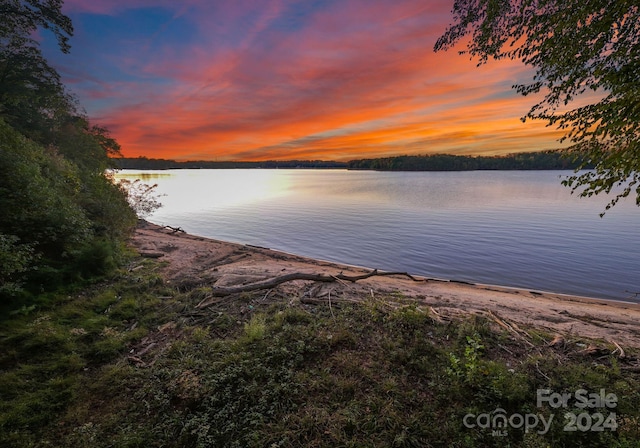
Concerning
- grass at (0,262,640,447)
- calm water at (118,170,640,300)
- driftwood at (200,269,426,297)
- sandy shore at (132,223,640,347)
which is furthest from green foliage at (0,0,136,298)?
calm water at (118,170,640,300)

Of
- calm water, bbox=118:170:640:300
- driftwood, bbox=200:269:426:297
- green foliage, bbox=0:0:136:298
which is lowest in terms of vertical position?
calm water, bbox=118:170:640:300

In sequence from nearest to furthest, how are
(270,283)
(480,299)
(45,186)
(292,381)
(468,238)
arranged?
(292,381)
(45,186)
(270,283)
(480,299)
(468,238)

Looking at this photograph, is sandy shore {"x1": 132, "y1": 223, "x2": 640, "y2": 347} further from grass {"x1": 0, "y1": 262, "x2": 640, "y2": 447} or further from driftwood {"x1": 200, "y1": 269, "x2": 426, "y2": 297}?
grass {"x1": 0, "y1": 262, "x2": 640, "y2": 447}

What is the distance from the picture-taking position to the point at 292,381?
16.3ft

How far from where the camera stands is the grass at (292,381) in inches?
157

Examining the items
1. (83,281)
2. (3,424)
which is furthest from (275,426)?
(83,281)

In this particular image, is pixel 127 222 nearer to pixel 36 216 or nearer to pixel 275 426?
pixel 36 216

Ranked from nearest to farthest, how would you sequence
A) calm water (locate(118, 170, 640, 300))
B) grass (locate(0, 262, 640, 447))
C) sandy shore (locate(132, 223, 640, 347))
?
grass (locate(0, 262, 640, 447))
sandy shore (locate(132, 223, 640, 347))
calm water (locate(118, 170, 640, 300))

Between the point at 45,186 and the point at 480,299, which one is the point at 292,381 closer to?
the point at 480,299

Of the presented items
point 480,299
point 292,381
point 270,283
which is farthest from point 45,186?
point 480,299

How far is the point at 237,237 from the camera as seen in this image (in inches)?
1081

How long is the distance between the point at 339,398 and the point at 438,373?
6.34 feet

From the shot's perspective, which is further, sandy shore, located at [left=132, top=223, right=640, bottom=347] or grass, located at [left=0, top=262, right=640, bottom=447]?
sandy shore, located at [left=132, top=223, right=640, bottom=347]

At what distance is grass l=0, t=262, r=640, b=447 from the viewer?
3.98 m
